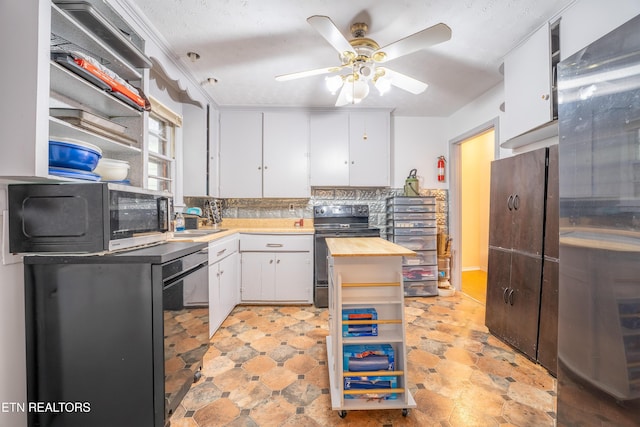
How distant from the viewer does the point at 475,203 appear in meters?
5.04

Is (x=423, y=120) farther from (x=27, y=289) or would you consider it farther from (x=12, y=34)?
(x=27, y=289)

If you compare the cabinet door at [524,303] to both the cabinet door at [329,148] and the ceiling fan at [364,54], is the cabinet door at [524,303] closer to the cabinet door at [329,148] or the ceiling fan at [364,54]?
the ceiling fan at [364,54]

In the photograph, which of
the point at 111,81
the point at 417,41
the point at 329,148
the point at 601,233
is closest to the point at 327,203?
the point at 329,148

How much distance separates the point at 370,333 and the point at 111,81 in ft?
6.58

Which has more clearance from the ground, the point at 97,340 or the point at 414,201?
the point at 414,201

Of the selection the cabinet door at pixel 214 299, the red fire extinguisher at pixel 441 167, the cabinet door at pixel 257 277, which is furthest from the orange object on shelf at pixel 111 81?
the red fire extinguisher at pixel 441 167

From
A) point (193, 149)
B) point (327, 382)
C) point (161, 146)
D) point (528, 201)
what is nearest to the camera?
point (327, 382)

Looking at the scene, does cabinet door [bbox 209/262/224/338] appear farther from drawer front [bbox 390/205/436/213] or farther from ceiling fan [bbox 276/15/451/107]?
drawer front [bbox 390/205/436/213]

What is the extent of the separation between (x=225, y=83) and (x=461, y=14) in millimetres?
2228

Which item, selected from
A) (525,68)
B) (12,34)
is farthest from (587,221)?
(12,34)

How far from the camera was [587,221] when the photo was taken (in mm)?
915

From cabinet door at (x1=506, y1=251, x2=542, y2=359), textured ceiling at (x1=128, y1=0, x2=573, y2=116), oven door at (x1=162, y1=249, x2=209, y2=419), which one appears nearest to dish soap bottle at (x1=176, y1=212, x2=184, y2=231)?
oven door at (x1=162, y1=249, x2=209, y2=419)

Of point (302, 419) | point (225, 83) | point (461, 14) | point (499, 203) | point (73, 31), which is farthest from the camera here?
point (225, 83)

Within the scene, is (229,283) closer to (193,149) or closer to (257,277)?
(257,277)
